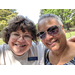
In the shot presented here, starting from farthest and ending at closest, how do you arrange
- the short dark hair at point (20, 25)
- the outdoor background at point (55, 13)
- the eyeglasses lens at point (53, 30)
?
the outdoor background at point (55, 13), the short dark hair at point (20, 25), the eyeglasses lens at point (53, 30)

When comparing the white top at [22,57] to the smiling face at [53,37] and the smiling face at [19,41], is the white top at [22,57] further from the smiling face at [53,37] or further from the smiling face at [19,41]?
the smiling face at [53,37]

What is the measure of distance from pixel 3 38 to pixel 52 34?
3.03ft

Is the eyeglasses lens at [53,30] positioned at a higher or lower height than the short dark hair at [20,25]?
lower

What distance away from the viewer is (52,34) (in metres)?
0.85

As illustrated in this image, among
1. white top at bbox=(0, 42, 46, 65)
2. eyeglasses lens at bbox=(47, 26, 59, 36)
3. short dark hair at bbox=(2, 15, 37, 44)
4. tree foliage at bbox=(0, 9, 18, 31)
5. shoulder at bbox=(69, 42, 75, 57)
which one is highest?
tree foliage at bbox=(0, 9, 18, 31)

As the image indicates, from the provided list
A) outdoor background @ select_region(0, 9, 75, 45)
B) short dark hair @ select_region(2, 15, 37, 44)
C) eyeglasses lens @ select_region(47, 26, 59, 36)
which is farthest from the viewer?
outdoor background @ select_region(0, 9, 75, 45)

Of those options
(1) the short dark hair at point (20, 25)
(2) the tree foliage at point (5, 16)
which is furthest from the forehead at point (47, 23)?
(2) the tree foliage at point (5, 16)

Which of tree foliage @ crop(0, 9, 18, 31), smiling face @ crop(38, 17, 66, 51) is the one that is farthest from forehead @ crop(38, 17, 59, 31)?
tree foliage @ crop(0, 9, 18, 31)

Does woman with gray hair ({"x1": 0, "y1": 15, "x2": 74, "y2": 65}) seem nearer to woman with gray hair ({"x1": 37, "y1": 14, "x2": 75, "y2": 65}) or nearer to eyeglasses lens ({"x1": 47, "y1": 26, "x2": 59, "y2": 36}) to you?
woman with gray hair ({"x1": 37, "y1": 14, "x2": 75, "y2": 65})

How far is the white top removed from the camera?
1.02 meters

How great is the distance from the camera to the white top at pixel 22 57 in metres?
1.02
